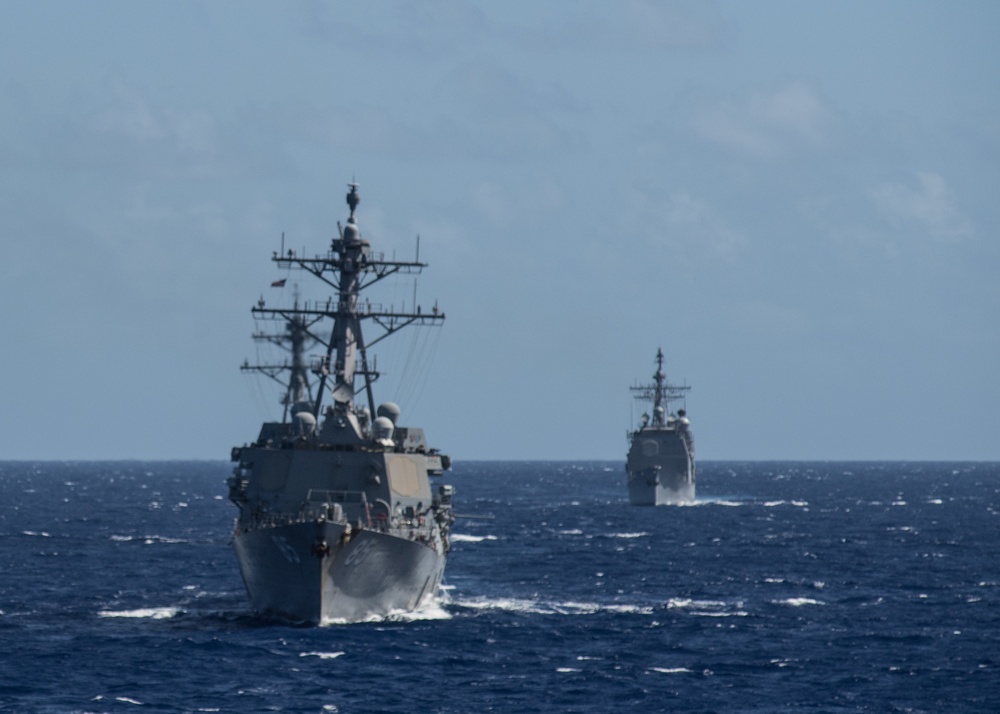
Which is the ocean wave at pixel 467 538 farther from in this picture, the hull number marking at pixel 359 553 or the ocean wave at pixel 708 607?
the hull number marking at pixel 359 553

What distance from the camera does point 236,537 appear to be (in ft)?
151

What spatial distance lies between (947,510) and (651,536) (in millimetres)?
44636

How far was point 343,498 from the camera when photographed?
4531 cm

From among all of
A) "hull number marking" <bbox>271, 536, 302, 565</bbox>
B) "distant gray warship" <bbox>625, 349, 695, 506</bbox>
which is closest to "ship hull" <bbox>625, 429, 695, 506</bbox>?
"distant gray warship" <bbox>625, 349, 695, 506</bbox>

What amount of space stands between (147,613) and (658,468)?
76.1 metres

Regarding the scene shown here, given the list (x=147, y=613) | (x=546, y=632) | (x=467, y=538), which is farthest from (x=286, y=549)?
(x=467, y=538)

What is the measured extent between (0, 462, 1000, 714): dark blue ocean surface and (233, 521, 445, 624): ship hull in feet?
2.34

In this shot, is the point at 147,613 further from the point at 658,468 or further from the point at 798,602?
the point at 658,468

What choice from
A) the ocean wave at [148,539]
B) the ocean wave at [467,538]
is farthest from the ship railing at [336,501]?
the ocean wave at [467,538]

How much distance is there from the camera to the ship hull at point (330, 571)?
4169 cm

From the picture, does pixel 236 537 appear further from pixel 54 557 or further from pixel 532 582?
pixel 54 557

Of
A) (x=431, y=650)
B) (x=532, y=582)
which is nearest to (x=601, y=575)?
(x=532, y=582)

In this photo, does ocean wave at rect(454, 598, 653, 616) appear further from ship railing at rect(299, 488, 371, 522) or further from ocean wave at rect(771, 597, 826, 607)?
ship railing at rect(299, 488, 371, 522)

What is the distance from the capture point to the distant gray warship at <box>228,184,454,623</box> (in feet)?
139
